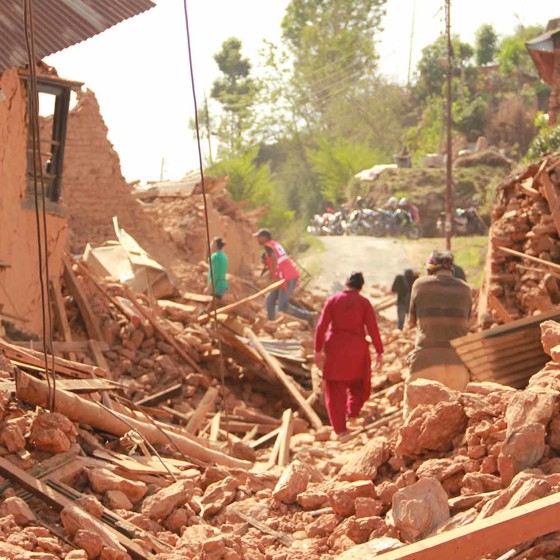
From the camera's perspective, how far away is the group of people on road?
359 inches

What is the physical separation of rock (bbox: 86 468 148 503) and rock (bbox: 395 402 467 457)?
146cm

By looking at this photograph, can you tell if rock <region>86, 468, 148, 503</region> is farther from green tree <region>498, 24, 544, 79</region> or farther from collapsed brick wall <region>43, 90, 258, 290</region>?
green tree <region>498, 24, 544, 79</region>

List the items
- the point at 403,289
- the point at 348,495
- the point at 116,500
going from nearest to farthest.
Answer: the point at 348,495
the point at 116,500
the point at 403,289

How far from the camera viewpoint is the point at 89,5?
8.15 metres

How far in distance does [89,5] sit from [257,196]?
118 ft

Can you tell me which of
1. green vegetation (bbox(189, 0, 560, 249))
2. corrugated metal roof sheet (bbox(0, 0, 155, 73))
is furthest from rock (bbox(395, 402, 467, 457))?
green vegetation (bbox(189, 0, 560, 249))

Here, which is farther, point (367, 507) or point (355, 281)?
point (355, 281)

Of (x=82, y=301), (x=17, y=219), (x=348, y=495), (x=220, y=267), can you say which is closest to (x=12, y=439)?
(x=348, y=495)

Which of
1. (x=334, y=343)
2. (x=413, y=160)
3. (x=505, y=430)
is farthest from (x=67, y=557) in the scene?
(x=413, y=160)

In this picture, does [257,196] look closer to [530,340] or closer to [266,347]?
[266,347]

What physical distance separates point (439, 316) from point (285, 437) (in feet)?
6.83

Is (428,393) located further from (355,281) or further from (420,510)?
(355,281)

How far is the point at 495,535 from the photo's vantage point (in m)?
4.64

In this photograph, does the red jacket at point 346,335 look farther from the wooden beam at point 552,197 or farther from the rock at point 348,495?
the rock at point 348,495
